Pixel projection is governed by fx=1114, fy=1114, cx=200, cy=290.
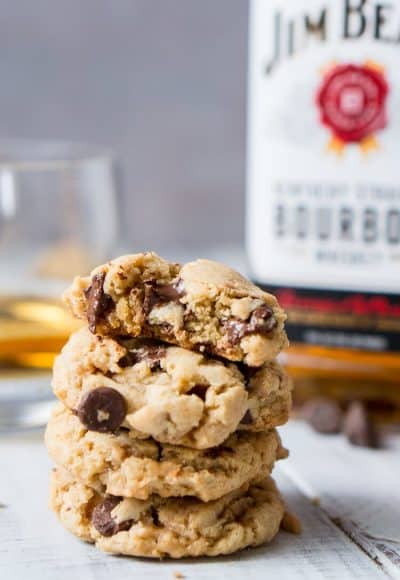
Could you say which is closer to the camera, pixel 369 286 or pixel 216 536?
pixel 216 536

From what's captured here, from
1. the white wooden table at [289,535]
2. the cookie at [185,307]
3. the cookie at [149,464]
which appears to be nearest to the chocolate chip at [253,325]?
the cookie at [185,307]

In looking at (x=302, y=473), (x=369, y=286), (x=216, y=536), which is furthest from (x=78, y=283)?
(x=369, y=286)

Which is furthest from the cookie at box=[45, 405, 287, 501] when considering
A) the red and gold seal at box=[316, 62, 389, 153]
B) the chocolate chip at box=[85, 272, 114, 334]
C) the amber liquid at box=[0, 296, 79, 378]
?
the red and gold seal at box=[316, 62, 389, 153]

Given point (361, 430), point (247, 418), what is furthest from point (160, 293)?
point (361, 430)

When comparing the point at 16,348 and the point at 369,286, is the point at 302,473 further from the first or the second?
the point at 16,348

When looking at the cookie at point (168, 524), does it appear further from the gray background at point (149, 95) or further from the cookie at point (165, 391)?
the gray background at point (149, 95)
